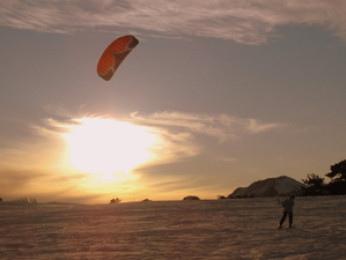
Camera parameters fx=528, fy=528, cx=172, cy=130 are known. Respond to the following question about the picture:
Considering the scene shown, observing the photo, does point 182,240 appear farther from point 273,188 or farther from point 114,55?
point 273,188

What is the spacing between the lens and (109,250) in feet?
52.2

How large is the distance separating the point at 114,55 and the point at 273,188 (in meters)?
42.4

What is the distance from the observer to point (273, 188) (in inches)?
2496

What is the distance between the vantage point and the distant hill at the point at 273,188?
208 ft

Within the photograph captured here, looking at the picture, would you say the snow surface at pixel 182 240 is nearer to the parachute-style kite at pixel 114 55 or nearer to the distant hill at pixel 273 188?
the parachute-style kite at pixel 114 55

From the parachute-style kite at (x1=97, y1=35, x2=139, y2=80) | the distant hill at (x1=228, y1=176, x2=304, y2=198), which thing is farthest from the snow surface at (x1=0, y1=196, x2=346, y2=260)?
the distant hill at (x1=228, y1=176, x2=304, y2=198)

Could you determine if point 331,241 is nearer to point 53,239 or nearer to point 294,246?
point 294,246

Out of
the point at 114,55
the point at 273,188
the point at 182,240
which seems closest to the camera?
the point at 182,240

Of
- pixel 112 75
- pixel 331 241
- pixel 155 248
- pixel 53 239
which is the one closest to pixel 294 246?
pixel 331 241

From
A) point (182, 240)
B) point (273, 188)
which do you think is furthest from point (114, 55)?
point (273, 188)

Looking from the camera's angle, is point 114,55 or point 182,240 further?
point 114,55

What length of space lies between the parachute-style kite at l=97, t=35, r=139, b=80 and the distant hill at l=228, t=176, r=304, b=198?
41.8 meters

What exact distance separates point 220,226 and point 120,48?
9.49m

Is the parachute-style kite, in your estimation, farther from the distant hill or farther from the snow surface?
the distant hill
